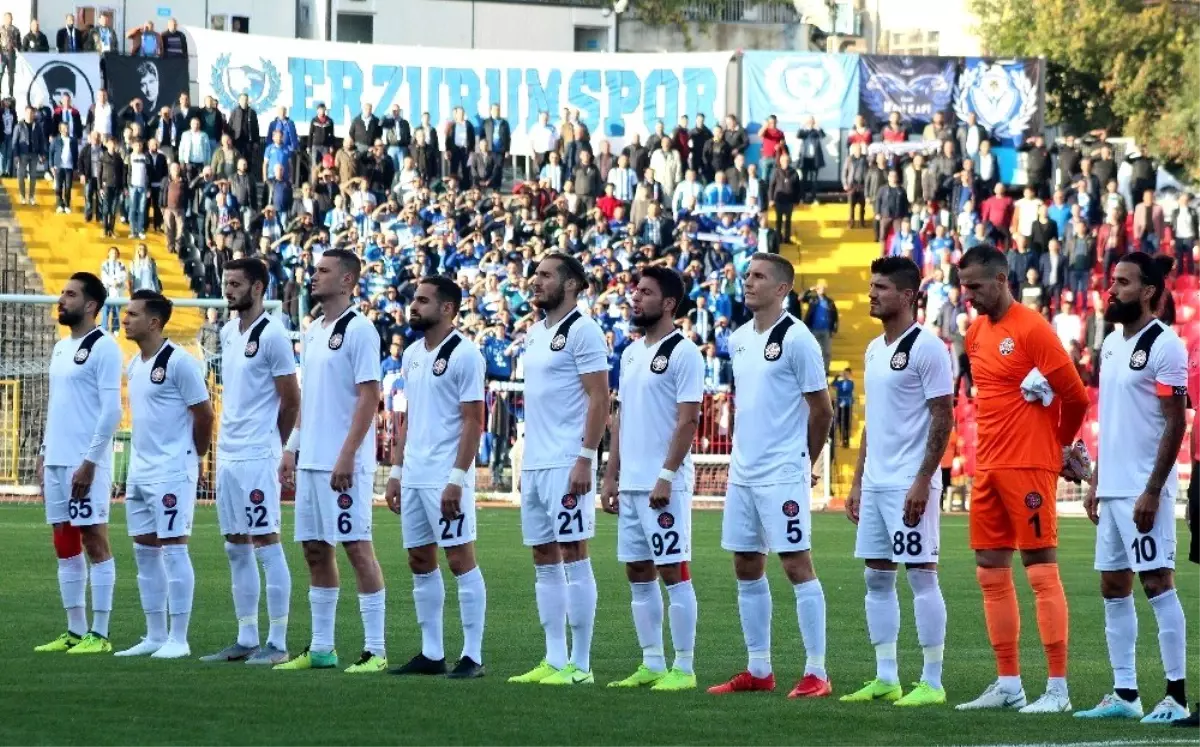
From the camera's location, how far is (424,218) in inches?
1479

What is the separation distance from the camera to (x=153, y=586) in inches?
551

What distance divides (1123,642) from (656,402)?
9.95 ft

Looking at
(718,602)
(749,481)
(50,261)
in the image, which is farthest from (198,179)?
(749,481)

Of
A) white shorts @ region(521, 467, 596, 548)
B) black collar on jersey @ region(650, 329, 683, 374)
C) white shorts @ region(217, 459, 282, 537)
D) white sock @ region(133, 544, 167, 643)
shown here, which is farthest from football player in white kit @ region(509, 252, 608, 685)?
white sock @ region(133, 544, 167, 643)

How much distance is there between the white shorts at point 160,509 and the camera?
1393 centimetres

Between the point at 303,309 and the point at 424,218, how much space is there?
3.91 metres

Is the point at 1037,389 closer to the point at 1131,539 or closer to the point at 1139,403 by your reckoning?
the point at 1139,403

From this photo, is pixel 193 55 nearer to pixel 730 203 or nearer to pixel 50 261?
pixel 50 261

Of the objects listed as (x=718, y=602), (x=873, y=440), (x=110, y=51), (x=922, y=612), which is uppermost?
(x=110, y=51)

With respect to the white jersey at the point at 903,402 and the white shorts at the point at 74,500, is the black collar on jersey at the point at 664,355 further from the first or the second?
the white shorts at the point at 74,500

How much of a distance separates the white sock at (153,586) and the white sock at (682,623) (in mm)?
3461

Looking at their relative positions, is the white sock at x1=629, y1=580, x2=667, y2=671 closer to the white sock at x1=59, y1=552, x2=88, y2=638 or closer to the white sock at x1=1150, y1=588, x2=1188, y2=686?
the white sock at x1=1150, y1=588, x2=1188, y2=686

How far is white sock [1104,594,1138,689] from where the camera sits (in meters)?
11.4

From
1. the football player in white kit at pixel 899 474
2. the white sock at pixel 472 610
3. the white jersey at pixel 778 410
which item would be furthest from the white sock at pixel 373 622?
the football player in white kit at pixel 899 474
